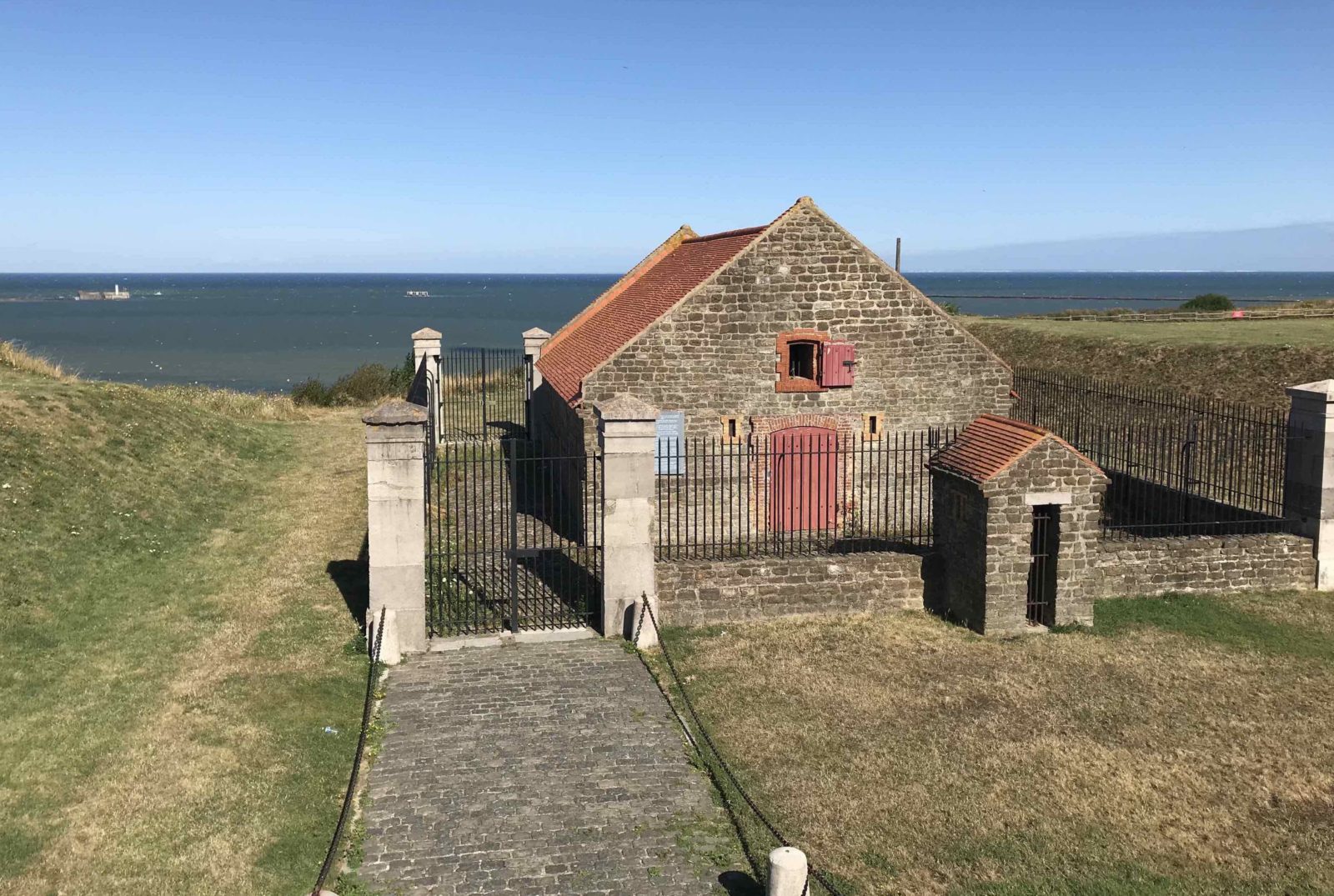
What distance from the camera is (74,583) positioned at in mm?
14602

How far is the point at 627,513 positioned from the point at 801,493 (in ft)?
19.3

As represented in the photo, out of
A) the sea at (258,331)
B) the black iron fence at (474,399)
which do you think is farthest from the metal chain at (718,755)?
the sea at (258,331)

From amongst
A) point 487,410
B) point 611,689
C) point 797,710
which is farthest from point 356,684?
point 487,410

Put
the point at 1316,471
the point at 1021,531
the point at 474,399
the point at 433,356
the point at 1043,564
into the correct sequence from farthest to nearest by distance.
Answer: the point at 474,399 → the point at 433,356 → the point at 1316,471 → the point at 1043,564 → the point at 1021,531

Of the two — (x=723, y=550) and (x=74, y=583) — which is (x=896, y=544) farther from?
(x=74, y=583)

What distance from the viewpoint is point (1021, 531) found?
13484mm

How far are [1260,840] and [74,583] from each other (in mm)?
14591

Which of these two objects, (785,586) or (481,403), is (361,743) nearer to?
(785,586)

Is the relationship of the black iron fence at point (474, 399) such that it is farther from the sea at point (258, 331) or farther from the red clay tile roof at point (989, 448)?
the sea at point (258, 331)

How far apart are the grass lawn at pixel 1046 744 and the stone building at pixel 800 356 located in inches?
206

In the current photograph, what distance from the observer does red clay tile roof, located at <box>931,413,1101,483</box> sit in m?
Result: 13.4

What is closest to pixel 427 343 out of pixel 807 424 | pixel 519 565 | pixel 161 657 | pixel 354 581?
pixel 519 565

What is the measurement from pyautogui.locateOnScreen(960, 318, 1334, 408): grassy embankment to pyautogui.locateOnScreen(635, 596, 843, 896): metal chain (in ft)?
68.0

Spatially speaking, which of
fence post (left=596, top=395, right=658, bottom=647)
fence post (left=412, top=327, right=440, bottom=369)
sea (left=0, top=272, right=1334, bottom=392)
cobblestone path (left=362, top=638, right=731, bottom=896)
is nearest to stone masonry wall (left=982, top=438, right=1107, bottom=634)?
fence post (left=596, top=395, right=658, bottom=647)
